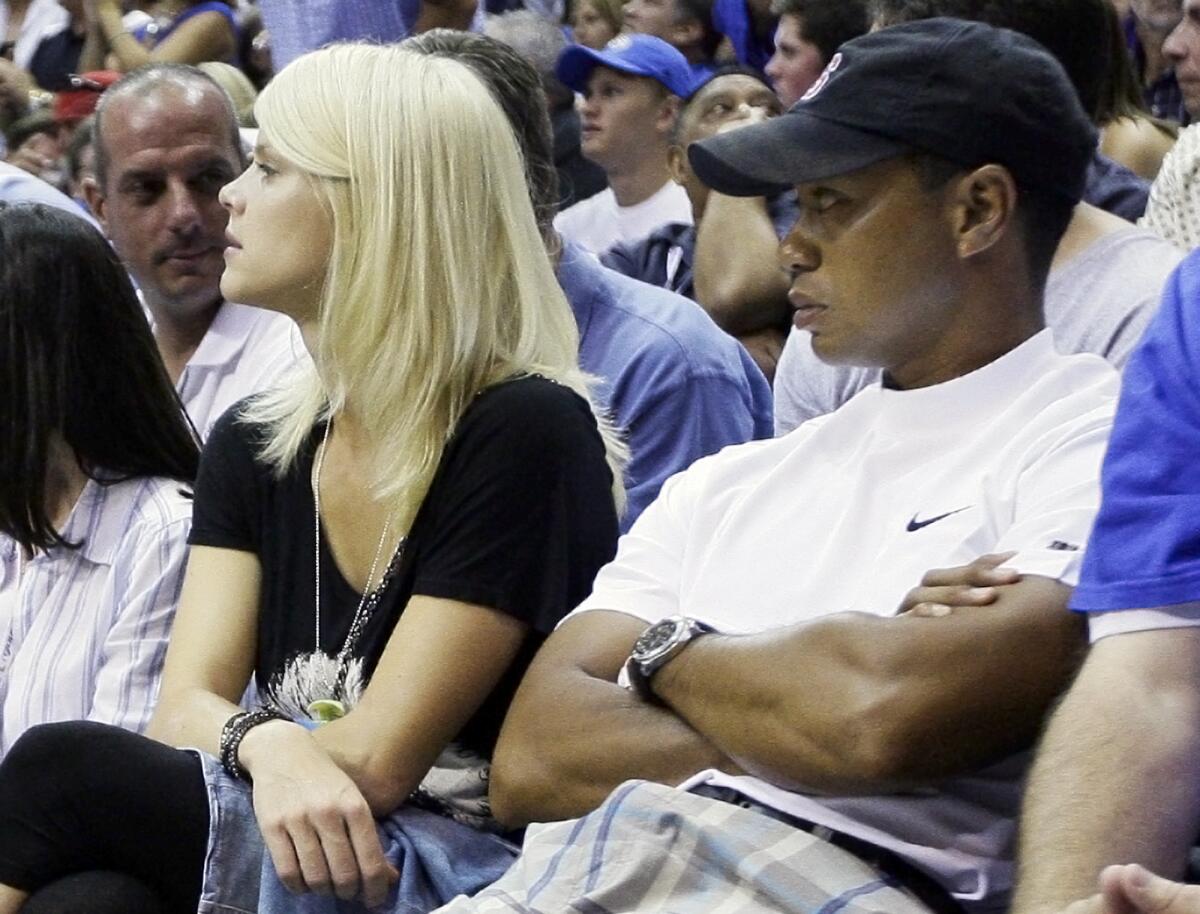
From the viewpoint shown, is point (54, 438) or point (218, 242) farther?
point (218, 242)

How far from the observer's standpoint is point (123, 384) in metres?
3.15

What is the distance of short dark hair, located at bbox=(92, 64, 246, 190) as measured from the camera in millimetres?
4074

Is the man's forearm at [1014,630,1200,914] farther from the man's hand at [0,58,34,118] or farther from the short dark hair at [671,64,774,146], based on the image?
the man's hand at [0,58,34,118]

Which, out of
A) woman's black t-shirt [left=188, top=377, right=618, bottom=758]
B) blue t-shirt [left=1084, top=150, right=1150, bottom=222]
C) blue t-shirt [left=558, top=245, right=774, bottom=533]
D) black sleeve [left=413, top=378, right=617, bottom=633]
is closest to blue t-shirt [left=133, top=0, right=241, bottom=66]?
blue t-shirt [left=558, top=245, right=774, bottom=533]

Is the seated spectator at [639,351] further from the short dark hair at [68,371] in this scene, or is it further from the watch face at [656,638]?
the watch face at [656,638]

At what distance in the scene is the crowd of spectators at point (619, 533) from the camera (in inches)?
77.9

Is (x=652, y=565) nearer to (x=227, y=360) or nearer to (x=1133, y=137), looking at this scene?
(x=227, y=360)

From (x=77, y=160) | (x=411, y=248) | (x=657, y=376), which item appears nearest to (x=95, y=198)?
(x=77, y=160)

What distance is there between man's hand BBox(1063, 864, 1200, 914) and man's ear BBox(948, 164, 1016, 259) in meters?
0.98

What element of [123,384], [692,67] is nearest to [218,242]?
[123,384]

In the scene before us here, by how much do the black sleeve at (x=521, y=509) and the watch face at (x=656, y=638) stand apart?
13.1 inches

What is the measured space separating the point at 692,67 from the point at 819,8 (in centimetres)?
153

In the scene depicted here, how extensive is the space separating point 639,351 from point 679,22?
12.0 feet

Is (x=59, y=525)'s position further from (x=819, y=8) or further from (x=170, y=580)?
(x=819, y=8)
